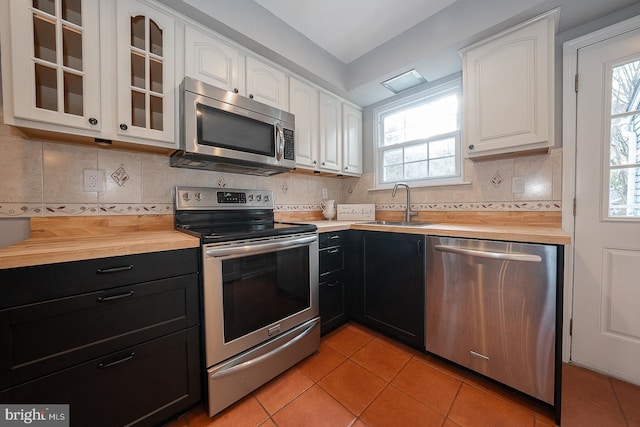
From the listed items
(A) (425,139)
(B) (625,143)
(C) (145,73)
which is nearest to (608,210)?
(B) (625,143)

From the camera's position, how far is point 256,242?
52.6 inches

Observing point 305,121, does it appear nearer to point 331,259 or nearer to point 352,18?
point 352,18

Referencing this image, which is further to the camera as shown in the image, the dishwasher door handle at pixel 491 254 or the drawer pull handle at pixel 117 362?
the dishwasher door handle at pixel 491 254

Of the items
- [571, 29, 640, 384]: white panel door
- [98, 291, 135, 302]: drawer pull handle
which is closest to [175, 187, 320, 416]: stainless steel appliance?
[98, 291, 135, 302]: drawer pull handle

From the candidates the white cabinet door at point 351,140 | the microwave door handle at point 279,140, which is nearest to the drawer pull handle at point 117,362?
the microwave door handle at point 279,140

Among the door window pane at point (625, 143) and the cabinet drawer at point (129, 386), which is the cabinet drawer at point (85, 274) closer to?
the cabinet drawer at point (129, 386)

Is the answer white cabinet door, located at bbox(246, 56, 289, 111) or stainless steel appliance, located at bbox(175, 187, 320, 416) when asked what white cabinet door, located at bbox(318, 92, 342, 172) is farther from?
stainless steel appliance, located at bbox(175, 187, 320, 416)

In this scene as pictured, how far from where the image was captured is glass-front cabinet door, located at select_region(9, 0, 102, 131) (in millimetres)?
1017

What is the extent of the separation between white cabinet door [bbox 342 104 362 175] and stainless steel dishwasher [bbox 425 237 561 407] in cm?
135

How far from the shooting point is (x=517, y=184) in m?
1.76

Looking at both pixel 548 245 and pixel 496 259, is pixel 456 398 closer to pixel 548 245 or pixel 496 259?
pixel 496 259

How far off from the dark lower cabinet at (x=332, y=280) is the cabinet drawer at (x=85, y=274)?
95cm

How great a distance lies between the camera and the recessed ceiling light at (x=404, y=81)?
2114 millimetres

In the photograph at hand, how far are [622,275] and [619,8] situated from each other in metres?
1.60
